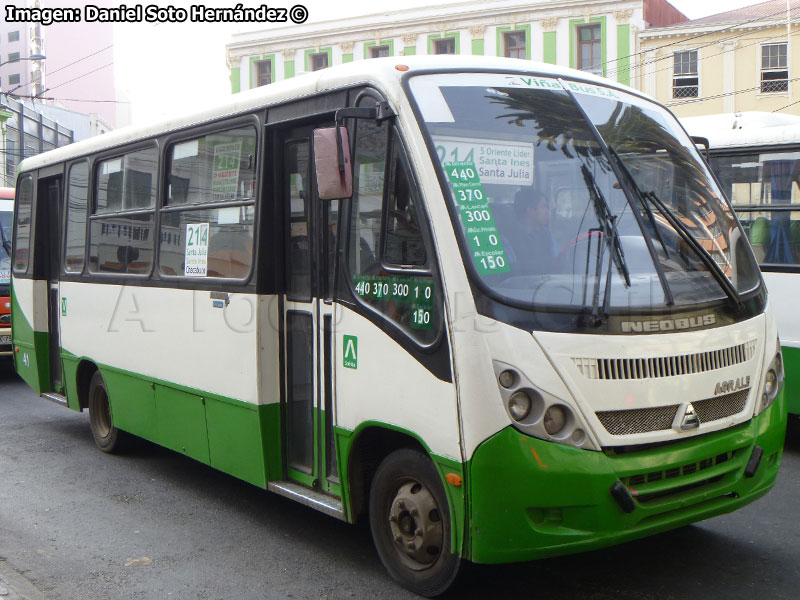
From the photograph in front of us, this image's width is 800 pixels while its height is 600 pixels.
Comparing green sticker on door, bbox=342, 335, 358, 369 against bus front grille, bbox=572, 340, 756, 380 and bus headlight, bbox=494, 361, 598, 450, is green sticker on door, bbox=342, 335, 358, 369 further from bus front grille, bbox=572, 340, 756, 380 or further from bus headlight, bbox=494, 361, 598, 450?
bus front grille, bbox=572, 340, 756, 380

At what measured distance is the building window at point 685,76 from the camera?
118 ft

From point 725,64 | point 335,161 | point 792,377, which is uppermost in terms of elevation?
point 725,64

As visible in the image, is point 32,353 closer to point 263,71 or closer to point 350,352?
point 350,352

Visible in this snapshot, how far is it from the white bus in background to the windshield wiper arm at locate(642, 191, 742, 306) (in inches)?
125

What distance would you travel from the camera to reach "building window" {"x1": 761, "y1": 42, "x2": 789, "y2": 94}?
34406 millimetres

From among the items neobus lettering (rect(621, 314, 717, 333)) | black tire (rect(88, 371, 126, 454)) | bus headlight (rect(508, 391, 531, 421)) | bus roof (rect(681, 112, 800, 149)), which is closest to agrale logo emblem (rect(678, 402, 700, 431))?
neobus lettering (rect(621, 314, 717, 333))

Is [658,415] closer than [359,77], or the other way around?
[658,415]

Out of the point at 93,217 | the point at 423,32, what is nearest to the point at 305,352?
the point at 93,217

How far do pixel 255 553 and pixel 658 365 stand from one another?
2610 millimetres

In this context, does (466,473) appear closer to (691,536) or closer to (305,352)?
(305,352)

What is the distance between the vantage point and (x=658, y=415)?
4.29 meters

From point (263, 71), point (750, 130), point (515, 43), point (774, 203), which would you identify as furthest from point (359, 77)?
point (263, 71)

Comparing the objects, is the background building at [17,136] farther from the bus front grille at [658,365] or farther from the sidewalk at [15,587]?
the bus front grille at [658,365]

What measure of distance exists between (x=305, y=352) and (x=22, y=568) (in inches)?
77.7
